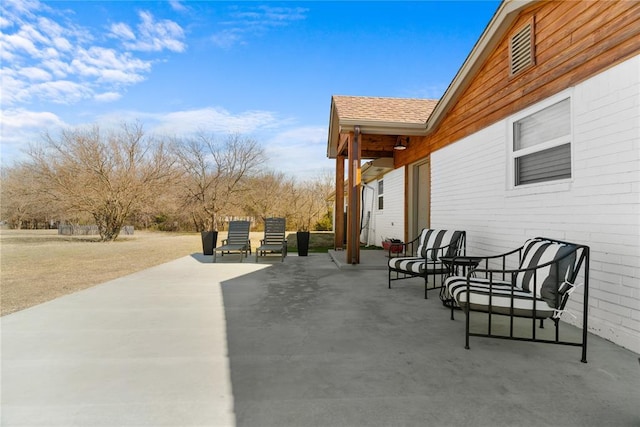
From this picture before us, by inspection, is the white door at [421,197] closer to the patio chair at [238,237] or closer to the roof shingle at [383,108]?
the roof shingle at [383,108]

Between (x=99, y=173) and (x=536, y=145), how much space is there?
16.6 m

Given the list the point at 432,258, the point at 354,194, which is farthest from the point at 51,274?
the point at 432,258

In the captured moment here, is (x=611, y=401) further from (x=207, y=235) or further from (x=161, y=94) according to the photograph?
(x=161, y=94)

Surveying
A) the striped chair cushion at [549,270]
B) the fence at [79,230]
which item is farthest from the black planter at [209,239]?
the fence at [79,230]

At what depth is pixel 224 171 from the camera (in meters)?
23.8

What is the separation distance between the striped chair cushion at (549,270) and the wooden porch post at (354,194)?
3984 millimetres

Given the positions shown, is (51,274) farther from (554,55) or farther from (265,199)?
(265,199)

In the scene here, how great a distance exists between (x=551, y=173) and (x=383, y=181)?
26.6 ft

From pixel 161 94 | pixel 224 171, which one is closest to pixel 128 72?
pixel 161 94

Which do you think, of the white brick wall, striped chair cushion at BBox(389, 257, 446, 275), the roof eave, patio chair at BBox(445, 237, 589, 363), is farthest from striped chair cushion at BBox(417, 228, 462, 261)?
the roof eave

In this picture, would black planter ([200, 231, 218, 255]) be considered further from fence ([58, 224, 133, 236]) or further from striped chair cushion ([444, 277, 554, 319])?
fence ([58, 224, 133, 236])

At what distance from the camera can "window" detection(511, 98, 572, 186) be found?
3834mm

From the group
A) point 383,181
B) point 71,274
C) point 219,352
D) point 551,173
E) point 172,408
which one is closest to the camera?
point 172,408

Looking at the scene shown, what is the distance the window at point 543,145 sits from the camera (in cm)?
383
